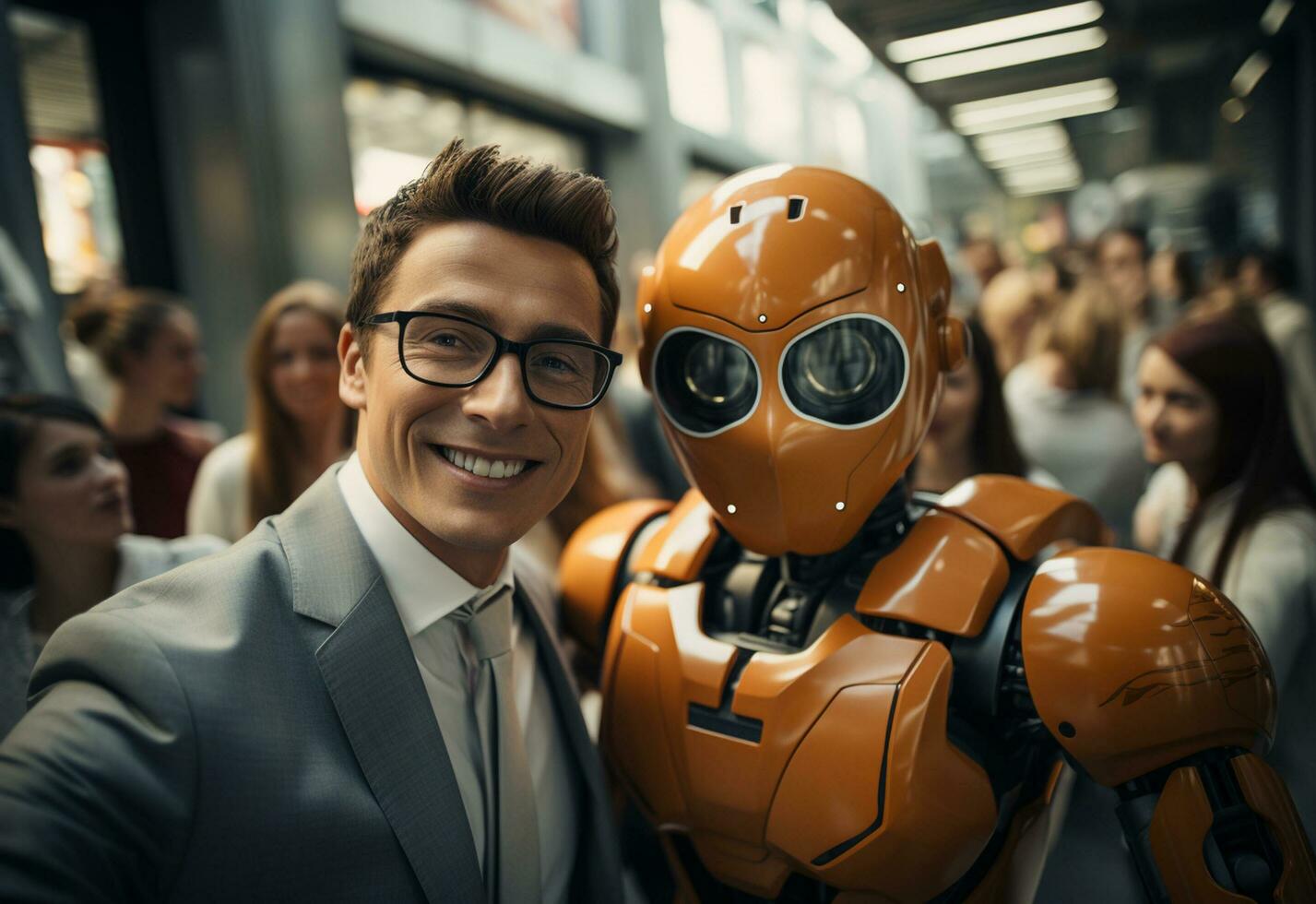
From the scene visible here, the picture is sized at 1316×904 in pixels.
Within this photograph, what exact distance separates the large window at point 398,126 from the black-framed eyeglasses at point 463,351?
3186 millimetres

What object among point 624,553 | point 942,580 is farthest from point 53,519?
point 942,580

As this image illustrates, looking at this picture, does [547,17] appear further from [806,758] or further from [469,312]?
[806,758]

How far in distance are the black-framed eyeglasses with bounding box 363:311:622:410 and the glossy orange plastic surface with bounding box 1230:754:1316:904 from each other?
86 cm

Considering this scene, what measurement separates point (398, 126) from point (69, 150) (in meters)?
1.55

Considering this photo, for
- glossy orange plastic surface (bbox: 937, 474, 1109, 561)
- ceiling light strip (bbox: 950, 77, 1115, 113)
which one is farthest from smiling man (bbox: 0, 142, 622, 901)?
ceiling light strip (bbox: 950, 77, 1115, 113)

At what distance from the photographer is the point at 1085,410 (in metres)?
2.84

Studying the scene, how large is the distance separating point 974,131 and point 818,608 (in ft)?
7.77

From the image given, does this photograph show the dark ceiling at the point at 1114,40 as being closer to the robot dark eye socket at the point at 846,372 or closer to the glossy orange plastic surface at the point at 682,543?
the robot dark eye socket at the point at 846,372

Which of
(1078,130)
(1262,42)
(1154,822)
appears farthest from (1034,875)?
(1078,130)

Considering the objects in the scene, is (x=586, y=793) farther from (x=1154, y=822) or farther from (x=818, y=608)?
(x=1154, y=822)

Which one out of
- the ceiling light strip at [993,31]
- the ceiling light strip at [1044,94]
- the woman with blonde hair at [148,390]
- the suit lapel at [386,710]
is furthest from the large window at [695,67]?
the suit lapel at [386,710]

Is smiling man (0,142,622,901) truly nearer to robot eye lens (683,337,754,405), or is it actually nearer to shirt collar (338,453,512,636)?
shirt collar (338,453,512,636)

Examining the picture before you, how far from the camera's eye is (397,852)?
2.96ft

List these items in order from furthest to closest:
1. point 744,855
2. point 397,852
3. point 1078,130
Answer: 1. point 1078,130
2. point 744,855
3. point 397,852
